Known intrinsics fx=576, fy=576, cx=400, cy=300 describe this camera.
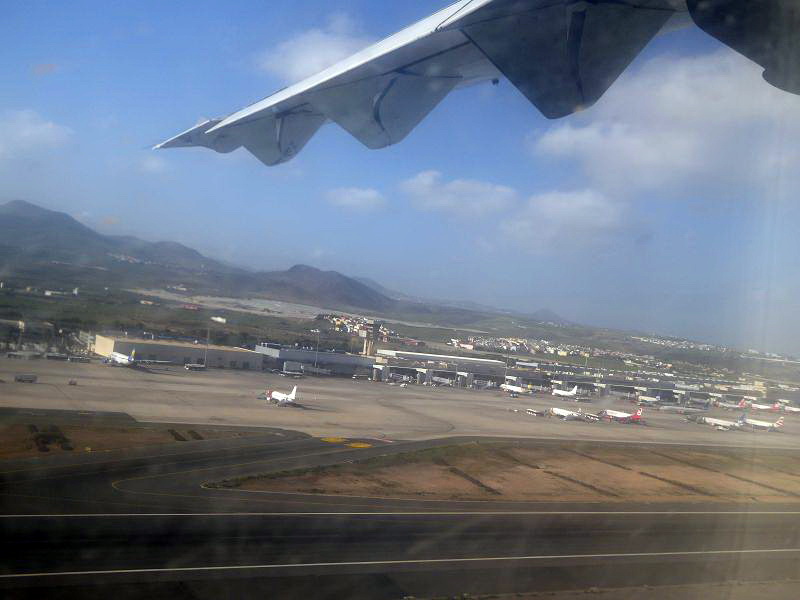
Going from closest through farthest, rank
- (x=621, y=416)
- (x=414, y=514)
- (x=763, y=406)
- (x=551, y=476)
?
(x=414, y=514)
(x=551, y=476)
(x=621, y=416)
(x=763, y=406)

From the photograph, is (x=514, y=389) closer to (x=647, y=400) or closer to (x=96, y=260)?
(x=647, y=400)

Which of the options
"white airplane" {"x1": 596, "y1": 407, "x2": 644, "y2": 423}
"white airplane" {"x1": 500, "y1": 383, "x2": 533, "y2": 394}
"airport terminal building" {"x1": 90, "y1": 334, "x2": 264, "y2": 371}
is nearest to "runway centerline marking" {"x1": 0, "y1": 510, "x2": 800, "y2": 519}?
"airport terminal building" {"x1": 90, "y1": 334, "x2": 264, "y2": 371}

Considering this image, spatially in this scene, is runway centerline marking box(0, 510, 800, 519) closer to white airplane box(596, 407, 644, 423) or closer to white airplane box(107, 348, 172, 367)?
white airplane box(596, 407, 644, 423)

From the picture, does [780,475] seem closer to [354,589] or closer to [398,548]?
[398,548]

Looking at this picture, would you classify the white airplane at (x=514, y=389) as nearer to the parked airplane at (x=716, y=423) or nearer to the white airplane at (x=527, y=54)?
the parked airplane at (x=716, y=423)

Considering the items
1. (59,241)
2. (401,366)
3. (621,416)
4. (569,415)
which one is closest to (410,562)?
(59,241)

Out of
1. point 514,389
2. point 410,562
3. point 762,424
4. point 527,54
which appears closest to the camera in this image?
point 527,54
